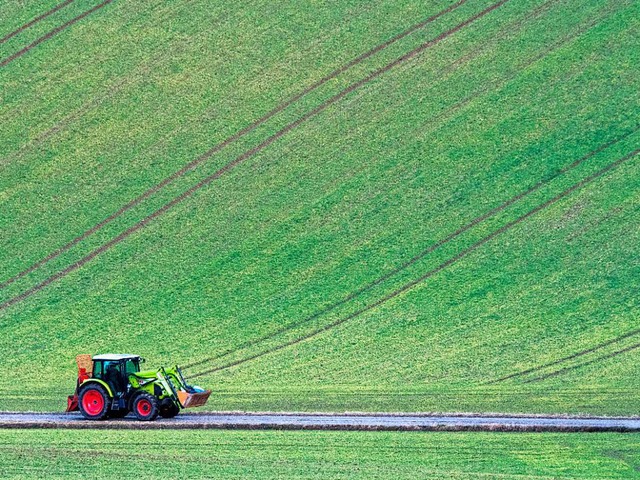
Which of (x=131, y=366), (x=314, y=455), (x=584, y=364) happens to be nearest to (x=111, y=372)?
(x=131, y=366)

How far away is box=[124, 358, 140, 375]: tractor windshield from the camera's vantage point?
31.3 metres

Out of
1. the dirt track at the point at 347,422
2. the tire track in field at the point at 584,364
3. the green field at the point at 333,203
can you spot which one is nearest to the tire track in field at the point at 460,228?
the green field at the point at 333,203

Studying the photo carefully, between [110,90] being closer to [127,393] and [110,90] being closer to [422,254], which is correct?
[422,254]

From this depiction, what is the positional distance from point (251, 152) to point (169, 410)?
23.8 metres

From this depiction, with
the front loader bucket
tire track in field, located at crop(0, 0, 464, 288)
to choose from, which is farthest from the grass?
tire track in field, located at crop(0, 0, 464, 288)

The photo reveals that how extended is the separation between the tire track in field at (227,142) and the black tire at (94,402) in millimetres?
18164

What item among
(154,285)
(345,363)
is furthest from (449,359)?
(154,285)

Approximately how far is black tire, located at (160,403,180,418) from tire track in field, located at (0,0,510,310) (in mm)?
16795

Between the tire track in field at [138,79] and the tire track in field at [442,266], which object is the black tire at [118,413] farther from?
the tire track in field at [138,79]

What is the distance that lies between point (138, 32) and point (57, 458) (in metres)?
38.7

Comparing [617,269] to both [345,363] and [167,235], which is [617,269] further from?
[167,235]

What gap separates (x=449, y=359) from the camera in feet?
133

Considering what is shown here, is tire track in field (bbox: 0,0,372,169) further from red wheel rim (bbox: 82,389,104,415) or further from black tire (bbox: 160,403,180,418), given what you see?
red wheel rim (bbox: 82,389,104,415)

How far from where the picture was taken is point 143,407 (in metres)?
30.9
